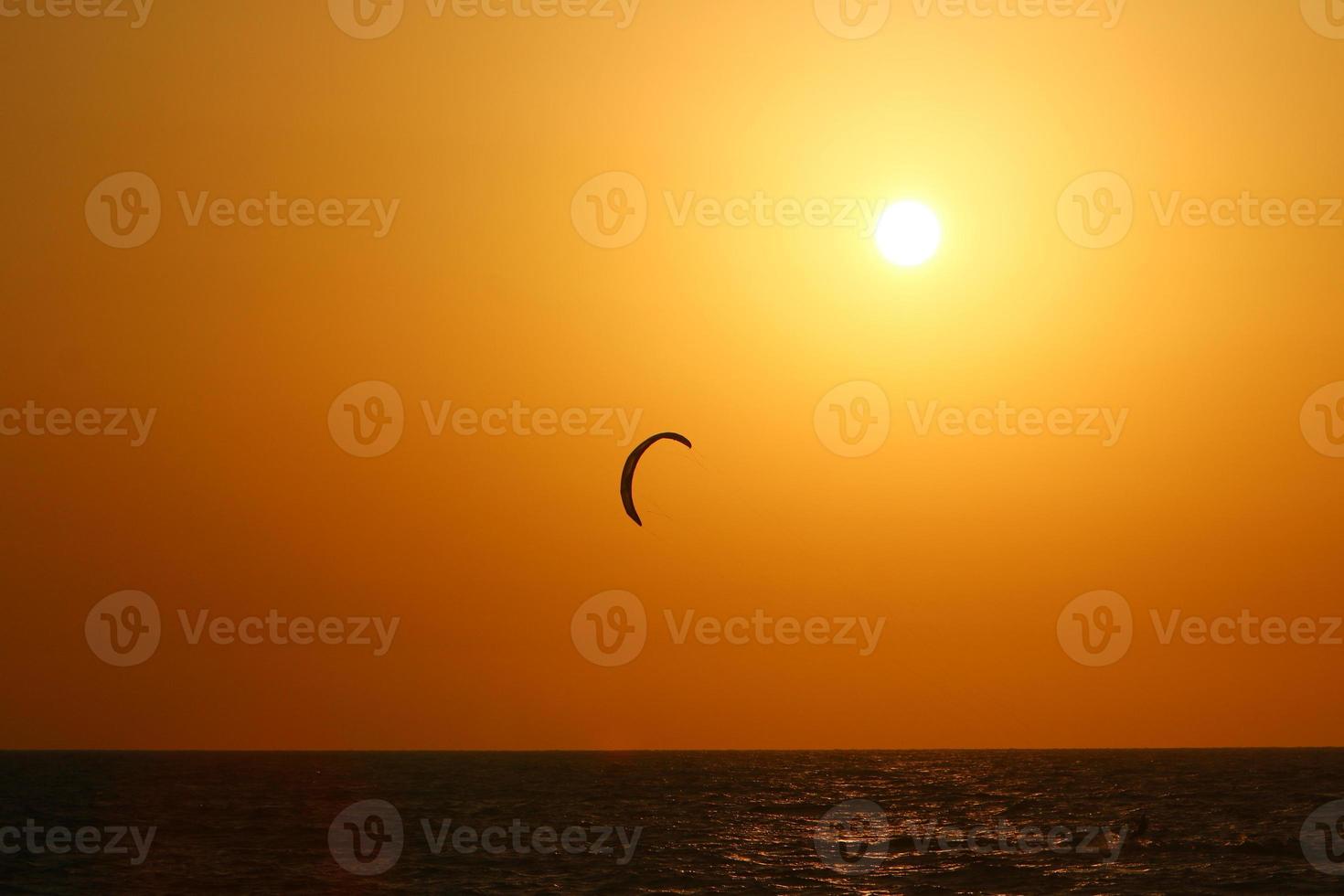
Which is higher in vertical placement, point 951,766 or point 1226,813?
point 951,766

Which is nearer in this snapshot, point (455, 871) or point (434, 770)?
point (455, 871)

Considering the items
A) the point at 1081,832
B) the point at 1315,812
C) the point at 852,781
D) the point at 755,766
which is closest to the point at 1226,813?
the point at 1315,812

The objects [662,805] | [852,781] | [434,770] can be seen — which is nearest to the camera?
[662,805]

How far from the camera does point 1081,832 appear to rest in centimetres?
4456

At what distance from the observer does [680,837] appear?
43344 mm

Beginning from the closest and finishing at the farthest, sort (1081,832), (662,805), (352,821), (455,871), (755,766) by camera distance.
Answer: (455,871) < (1081,832) < (352,821) < (662,805) < (755,766)

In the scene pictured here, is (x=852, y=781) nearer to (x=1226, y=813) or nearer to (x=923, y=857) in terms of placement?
(x=1226, y=813)

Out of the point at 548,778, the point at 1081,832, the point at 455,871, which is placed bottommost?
the point at 455,871

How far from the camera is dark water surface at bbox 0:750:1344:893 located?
31.2m

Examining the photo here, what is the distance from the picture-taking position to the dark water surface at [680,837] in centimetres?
3125

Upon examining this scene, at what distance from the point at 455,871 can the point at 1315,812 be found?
40.0m

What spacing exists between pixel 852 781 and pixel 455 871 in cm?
5730

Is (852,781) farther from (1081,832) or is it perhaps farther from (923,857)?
(923,857)

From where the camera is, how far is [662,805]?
197ft
